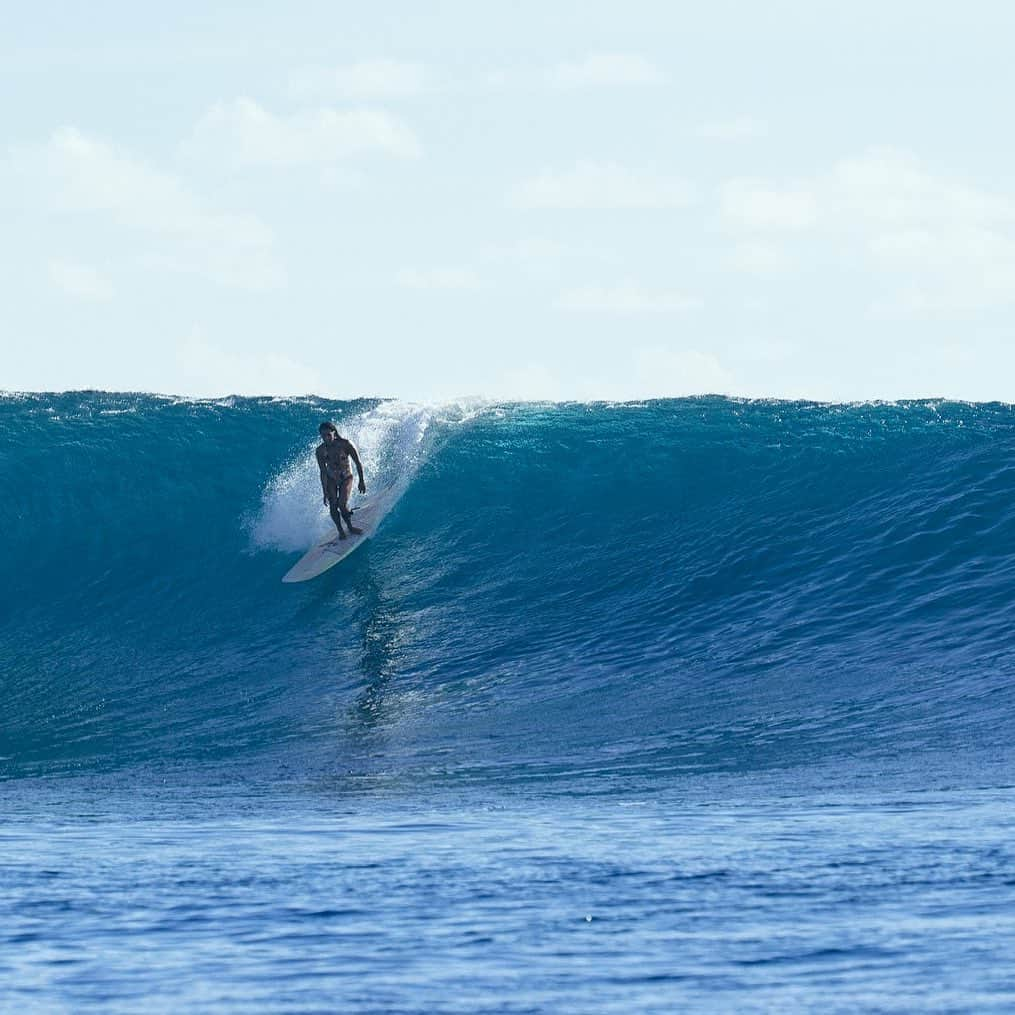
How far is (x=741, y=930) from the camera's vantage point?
5.29m

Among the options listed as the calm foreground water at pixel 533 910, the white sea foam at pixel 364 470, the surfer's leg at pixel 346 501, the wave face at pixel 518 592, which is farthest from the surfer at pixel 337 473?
the calm foreground water at pixel 533 910

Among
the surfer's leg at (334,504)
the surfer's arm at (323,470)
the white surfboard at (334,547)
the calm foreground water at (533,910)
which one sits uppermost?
the surfer's arm at (323,470)

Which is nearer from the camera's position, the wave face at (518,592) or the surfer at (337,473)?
the wave face at (518,592)

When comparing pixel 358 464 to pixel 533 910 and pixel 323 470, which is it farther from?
pixel 533 910

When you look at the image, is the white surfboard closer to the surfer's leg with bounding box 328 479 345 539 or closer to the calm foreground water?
the surfer's leg with bounding box 328 479 345 539

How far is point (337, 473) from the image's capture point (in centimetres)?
1550

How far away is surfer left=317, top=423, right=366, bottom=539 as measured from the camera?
15.2 meters

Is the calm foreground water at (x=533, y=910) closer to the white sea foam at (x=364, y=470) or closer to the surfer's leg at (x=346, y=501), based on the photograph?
the surfer's leg at (x=346, y=501)

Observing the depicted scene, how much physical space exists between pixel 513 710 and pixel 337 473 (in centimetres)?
498

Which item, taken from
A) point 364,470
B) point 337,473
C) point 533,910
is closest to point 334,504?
point 337,473

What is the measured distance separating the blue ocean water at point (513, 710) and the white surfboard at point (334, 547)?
0.64 feet

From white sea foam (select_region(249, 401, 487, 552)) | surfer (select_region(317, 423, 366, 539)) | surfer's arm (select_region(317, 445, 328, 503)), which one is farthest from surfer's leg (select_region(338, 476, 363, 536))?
white sea foam (select_region(249, 401, 487, 552))

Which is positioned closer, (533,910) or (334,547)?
(533,910)

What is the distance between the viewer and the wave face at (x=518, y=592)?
1034 cm
